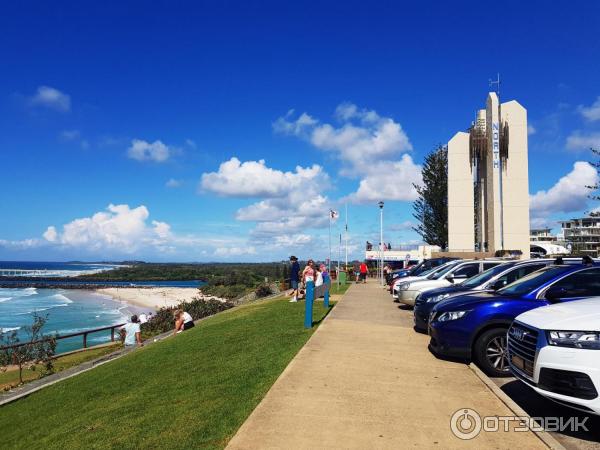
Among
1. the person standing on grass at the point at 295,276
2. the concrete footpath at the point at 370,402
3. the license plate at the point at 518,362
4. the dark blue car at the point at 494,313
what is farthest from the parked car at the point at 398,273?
the license plate at the point at 518,362

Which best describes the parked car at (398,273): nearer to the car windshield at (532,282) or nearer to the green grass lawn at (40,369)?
the green grass lawn at (40,369)

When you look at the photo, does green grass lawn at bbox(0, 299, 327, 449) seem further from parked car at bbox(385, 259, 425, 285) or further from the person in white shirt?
parked car at bbox(385, 259, 425, 285)

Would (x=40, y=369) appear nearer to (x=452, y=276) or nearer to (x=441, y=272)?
(x=441, y=272)

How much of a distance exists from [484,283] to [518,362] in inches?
211

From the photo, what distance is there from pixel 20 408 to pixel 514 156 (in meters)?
37.6

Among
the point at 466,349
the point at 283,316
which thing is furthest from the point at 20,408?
the point at 466,349

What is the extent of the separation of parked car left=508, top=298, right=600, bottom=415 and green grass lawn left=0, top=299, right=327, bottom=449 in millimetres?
3044

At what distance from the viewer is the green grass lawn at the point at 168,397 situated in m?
5.97

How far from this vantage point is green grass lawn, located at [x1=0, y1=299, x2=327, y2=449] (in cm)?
597

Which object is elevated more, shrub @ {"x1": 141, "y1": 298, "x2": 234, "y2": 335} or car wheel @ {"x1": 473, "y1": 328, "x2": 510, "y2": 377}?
car wheel @ {"x1": 473, "y1": 328, "x2": 510, "y2": 377}

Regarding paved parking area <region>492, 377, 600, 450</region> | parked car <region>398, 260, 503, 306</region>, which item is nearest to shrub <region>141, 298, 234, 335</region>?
parked car <region>398, 260, 503, 306</region>

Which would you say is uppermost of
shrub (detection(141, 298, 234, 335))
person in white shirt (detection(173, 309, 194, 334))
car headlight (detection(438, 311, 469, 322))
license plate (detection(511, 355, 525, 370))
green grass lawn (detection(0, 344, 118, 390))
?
car headlight (detection(438, 311, 469, 322))

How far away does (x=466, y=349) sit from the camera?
27.0ft

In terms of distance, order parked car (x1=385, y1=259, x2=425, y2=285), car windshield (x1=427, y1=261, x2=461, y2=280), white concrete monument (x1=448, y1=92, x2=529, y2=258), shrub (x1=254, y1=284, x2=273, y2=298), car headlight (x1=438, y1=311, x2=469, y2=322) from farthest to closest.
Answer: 1. white concrete monument (x1=448, y1=92, x2=529, y2=258)
2. shrub (x1=254, y1=284, x2=273, y2=298)
3. parked car (x1=385, y1=259, x2=425, y2=285)
4. car windshield (x1=427, y1=261, x2=461, y2=280)
5. car headlight (x1=438, y1=311, x2=469, y2=322)
